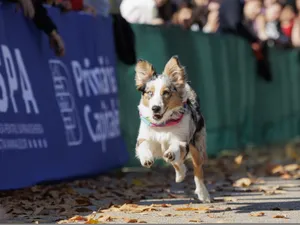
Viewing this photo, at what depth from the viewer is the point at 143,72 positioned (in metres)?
9.89

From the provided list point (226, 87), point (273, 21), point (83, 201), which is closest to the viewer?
point (83, 201)

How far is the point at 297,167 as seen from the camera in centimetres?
1520

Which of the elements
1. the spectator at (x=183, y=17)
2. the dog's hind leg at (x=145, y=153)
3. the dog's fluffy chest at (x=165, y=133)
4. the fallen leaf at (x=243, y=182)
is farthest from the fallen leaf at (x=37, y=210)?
the spectator at (x=183, y=17)

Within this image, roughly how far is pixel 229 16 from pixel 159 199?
8738 mm

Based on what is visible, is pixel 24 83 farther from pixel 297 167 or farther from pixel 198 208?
pixel 297 167

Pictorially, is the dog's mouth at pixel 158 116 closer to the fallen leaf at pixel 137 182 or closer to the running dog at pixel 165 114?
the running dog at pixel 165 114

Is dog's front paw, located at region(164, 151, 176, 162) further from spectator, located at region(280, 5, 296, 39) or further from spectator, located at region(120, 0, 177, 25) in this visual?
spectator, located at region(280, 5, 296, 39)

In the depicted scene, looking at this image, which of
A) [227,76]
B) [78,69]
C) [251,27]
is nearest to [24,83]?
[78,69]

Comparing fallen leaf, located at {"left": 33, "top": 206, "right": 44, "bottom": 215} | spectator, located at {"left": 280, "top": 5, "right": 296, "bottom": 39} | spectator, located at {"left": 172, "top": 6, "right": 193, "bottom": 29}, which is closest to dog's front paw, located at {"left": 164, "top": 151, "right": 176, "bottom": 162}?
fallen leaf, located at {"left": 33, "top": 206, "right": 44, "bottom": 215}

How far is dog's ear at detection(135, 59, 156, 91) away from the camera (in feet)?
32.3

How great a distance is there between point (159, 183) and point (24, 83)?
254 centimetres

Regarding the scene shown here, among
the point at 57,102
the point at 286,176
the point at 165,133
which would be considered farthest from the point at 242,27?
the point at 165,133

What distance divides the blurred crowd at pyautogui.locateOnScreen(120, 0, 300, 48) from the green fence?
323mm

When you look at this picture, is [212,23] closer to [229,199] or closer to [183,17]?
[183,17]
